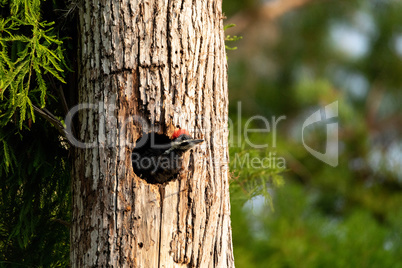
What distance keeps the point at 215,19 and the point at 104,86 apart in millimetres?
704

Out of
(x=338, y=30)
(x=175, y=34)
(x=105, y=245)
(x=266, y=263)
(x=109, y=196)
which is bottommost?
(x=266, y=263)

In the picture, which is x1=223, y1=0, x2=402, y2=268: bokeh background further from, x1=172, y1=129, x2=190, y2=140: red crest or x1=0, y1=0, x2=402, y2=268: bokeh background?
x1=172, y1=129, x2=190, y2=140: red crest

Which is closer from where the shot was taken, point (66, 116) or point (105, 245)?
point (105, 245)

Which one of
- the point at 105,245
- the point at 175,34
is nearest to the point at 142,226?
the point at 105,245

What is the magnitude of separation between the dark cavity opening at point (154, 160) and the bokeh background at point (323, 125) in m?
2.87

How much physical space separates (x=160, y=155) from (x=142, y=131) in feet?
0.87

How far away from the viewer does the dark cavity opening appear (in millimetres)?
2734

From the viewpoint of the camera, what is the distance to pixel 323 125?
269 inches

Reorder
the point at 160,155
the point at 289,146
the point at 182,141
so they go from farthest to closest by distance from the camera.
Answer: the point at 289,146, the point at 160,155, the point at 182,141

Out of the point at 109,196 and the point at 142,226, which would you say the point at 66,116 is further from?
the point at 142,226

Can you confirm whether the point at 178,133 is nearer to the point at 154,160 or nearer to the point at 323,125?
the point at 154,160

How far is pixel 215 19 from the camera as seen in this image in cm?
287

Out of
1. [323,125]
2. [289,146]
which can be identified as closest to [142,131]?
[289,146]

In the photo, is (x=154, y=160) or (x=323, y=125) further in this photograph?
(x=323, y=125)
